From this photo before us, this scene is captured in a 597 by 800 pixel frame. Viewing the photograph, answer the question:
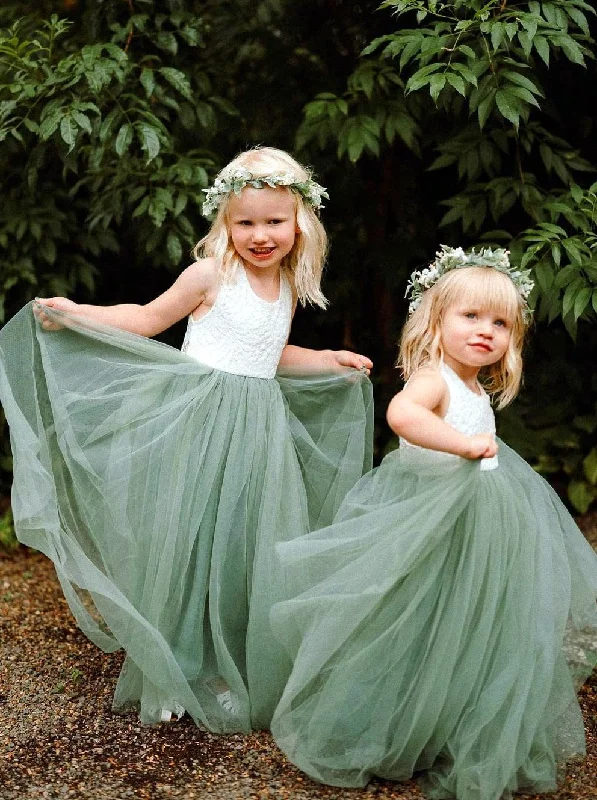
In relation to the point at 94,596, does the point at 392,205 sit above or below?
above

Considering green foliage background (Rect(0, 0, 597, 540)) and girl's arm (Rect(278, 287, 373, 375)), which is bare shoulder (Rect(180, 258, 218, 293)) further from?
green foliage background (Rect(0, 0, 597, 540))

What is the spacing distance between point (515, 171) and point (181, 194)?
4.21 feet

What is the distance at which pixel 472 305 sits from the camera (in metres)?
2.46

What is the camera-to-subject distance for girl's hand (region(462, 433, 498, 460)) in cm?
223

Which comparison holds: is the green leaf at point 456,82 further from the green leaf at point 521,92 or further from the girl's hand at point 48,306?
the girl's hand at point 48,306

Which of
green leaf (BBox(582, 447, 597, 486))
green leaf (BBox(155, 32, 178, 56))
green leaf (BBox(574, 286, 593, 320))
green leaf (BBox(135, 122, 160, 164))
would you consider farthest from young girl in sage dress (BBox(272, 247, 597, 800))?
green leaf (BBox(582, 447, 597, 486))

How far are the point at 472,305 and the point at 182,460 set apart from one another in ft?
2.80

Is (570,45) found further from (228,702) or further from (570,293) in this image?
(228,702)

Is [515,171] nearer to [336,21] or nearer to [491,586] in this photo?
[336,21]

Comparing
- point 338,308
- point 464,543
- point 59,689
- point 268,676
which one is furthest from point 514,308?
point 338,308

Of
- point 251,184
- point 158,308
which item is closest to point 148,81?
point 251,184

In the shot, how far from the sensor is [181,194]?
135 inches

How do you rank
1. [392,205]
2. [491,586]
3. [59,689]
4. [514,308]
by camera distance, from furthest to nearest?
[392,205] < [59,689] < [514,308] < [491,586]

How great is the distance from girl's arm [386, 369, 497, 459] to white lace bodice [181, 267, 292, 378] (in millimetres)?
513
